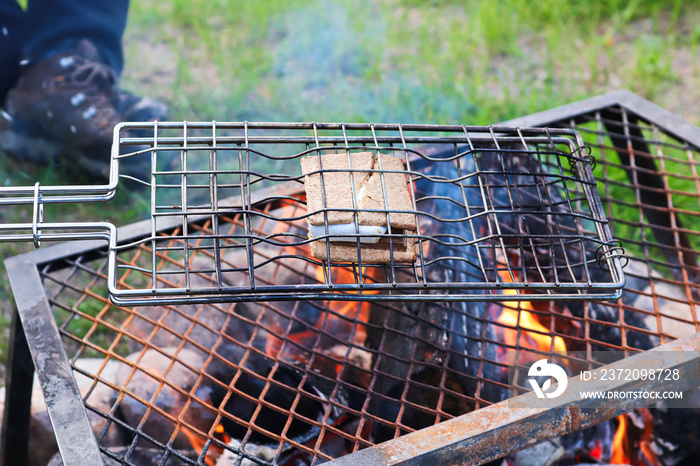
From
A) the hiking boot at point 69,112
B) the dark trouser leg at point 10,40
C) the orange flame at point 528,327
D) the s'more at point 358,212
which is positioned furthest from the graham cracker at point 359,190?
the dark trouser leg at point 10,40

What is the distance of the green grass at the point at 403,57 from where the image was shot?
4.11 m

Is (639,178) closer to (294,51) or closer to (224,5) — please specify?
(294,51)

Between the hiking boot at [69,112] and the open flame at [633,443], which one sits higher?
the hiking boot at [69,112]

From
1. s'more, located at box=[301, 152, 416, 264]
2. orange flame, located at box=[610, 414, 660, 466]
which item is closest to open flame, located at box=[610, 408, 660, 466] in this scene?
orange flame, located at box=[610, 414, 660, 466]

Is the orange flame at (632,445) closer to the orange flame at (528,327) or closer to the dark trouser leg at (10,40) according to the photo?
the orange flame at (528,327)

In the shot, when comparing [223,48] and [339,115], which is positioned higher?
[223,48]

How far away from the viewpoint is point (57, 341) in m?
1.57

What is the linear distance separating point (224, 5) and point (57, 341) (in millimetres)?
4141

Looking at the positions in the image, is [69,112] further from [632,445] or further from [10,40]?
[632,445]

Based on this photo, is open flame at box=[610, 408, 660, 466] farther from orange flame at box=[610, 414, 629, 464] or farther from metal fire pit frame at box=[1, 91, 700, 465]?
metal fire pit frame at box=[1, 91, 700, 465]

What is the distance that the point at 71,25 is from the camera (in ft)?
11.2

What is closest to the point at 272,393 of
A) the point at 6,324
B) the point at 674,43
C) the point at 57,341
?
the point at 57,341
